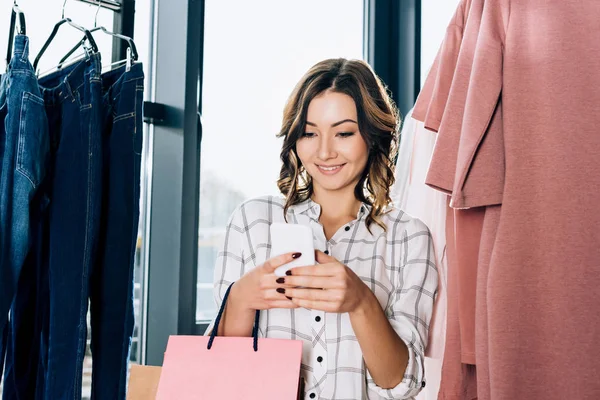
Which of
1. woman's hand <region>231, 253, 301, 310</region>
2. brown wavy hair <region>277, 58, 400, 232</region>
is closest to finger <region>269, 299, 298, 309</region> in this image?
woman's hand <region>231, 253, 301, 310</region>

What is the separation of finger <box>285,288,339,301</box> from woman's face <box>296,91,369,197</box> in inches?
11.8

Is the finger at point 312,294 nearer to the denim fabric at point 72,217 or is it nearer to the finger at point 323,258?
the finger at point 323,258

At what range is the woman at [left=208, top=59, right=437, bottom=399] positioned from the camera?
46.5 inches

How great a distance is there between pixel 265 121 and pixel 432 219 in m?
0.71

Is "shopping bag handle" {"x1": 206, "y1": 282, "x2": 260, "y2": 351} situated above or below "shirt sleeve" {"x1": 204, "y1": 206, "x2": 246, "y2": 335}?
below

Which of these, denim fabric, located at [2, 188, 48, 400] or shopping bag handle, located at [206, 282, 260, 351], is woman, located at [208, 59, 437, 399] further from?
denim fabric, located at [2, 188, 48, 400]

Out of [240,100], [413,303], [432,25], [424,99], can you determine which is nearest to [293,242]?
[413,303]

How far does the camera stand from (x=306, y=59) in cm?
223

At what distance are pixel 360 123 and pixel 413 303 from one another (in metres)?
0.39

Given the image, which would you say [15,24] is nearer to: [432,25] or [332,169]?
[332,169]

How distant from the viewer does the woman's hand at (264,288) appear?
44.9 inches

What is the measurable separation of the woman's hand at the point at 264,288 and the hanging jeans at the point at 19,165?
1.33 feet

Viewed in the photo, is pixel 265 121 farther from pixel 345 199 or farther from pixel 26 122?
pixel 26 122

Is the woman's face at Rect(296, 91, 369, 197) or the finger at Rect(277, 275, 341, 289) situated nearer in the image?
the finger at Rect(277, 275, 341, 289)
